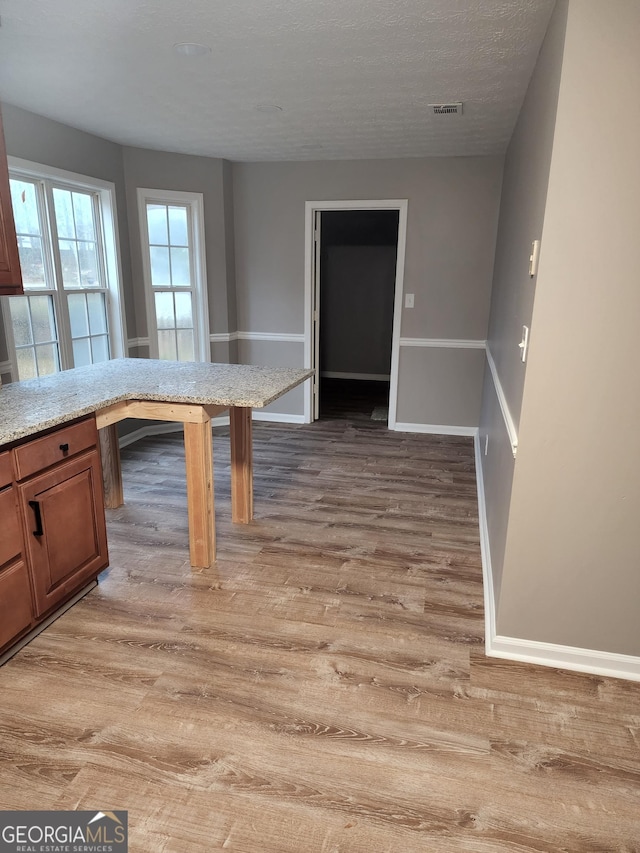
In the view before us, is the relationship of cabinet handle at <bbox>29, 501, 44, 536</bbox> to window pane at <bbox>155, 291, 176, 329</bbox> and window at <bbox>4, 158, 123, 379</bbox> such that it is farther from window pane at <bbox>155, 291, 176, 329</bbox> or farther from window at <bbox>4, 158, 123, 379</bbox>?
window pane at <bbox>155, 291, 176, 329</bbox>

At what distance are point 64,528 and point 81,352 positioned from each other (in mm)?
2325

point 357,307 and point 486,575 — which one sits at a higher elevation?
point 357,307

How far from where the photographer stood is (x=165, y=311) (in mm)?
4852

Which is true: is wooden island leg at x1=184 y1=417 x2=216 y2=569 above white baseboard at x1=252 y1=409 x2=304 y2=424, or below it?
above

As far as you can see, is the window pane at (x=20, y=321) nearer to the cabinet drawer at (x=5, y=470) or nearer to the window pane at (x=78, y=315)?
the window pane at (x=78, y=315)

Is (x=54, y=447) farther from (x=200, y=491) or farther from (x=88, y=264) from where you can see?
(x=88, y=264)

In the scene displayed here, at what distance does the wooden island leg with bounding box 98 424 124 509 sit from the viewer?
3.24 meters

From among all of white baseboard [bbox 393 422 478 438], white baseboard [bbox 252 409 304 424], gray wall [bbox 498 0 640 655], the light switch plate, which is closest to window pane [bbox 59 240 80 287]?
white baseboard [bbox 252 409 304 424]

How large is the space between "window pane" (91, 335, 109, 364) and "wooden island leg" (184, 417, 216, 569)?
84.3 inches

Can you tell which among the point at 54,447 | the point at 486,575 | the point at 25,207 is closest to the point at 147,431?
the point at 25,207

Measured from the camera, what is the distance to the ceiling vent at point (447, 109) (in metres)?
3.14

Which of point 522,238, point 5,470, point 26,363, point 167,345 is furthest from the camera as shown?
point 167,345

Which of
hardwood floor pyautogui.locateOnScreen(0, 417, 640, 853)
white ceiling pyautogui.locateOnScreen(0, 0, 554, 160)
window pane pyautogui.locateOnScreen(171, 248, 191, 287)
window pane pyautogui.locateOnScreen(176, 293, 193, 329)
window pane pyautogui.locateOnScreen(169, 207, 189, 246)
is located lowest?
hardwood floor pyautogui.locateOnScreen(0, 417, 640, 853)

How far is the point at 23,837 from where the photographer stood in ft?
4.63
